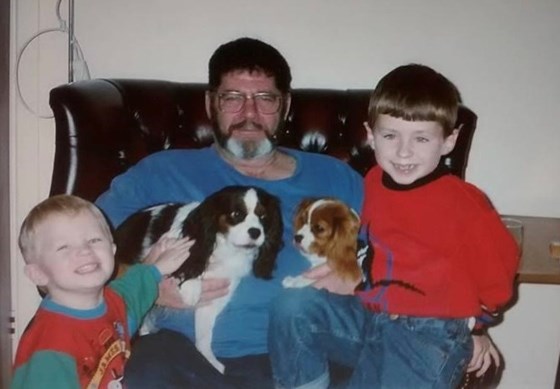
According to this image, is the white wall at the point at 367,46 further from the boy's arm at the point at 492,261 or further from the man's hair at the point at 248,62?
the boy's arm at the point at 492,261

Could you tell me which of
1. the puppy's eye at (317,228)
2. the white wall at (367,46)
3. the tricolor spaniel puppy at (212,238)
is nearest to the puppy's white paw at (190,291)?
the tricolor spaniel puppy at (212,238)

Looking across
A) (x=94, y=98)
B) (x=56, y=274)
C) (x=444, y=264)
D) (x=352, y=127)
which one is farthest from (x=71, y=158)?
(x=444, y=264)

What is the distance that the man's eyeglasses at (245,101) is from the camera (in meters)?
1.18

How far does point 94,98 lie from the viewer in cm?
122

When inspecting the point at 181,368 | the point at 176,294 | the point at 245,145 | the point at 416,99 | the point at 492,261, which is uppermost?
the point at 416,99

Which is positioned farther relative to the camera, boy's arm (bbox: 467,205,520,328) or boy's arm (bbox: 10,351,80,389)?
boy's arm (bbox: 467,205,520,328)

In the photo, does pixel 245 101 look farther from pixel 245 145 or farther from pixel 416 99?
pixel 416 99

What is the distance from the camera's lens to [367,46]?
1.49 m

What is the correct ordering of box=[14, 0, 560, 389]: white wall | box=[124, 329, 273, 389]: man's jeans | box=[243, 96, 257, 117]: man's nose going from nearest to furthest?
box=[124, 329, 273, 389]: man's jeans
box=[243, 96, 257, 117]: man's nose
box=[14, 0, 560, 389]: white wall

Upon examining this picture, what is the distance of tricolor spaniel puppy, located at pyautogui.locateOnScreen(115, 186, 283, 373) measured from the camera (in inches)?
43.7

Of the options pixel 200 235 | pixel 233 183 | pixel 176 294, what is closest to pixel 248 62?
pixel 233 183

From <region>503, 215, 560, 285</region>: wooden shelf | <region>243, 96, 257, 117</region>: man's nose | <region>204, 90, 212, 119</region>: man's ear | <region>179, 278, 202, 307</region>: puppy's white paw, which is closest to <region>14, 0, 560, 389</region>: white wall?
<region>503, 215, 560, 285</region>: wooden shelf

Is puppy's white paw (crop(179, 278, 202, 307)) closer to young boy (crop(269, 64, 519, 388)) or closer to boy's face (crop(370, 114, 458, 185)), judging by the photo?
young boy (crop(269, 64, 519, 388))

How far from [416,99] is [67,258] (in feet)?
1.97
